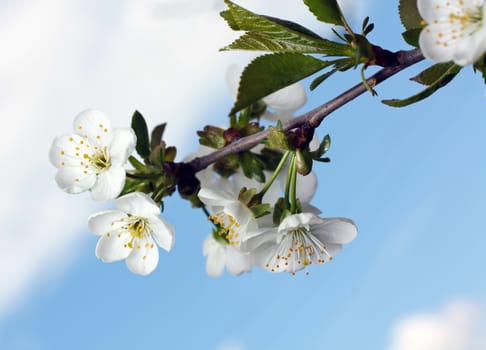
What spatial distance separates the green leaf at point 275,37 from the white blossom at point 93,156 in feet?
1.54

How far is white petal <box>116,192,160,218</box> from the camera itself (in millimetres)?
1840

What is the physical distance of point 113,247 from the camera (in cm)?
200

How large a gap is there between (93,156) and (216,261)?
2.06 feet

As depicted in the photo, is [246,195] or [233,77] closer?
[246,195]

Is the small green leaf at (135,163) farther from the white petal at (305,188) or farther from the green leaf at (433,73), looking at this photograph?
the green leaf at (433,73)

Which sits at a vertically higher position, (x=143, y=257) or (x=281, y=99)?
(x=281, y=99)

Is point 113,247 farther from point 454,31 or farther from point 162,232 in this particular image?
point 454,31

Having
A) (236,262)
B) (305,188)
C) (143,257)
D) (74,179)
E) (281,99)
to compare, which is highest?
(281,99)

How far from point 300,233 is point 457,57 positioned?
Answer: 2.58 feet

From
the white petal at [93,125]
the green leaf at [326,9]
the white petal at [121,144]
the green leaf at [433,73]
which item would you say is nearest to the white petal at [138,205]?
the white petal at [121,144]

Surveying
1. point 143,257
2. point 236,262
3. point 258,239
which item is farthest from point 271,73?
point 236,262

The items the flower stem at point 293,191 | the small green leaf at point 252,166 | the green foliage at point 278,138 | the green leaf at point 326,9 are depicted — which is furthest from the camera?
the small green leaf at point 252,166

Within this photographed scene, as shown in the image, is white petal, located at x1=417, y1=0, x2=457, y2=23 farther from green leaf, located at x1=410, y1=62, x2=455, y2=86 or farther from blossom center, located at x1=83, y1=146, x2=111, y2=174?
blossom center, located at x1=83, y1=146, x2=111, y2=174

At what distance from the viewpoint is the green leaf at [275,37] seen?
154 centimetres
